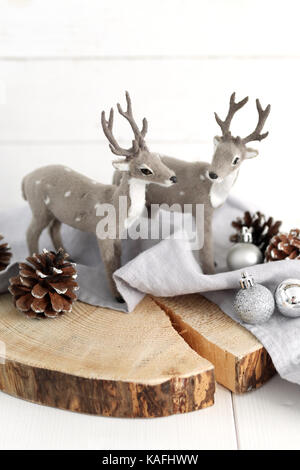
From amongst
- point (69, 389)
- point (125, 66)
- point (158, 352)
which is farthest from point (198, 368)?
point (125, 66)

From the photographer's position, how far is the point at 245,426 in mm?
752

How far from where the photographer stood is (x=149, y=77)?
131 cm

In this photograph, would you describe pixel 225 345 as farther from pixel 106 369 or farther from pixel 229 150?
pixel 229 150

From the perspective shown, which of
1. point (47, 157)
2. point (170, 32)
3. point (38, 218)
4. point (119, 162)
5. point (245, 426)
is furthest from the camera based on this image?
point (47, 157)

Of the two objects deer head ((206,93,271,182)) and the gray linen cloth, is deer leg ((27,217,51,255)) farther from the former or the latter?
deer head ((206,93,271,182))

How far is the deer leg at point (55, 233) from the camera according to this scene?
1030 millimetres

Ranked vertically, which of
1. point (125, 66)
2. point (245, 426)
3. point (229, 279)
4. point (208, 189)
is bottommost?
point (245, 426)

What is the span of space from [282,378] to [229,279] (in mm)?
165

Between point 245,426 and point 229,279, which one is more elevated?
point 229,279

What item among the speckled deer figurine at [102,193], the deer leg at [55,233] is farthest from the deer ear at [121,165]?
the deer leg at [55,233]

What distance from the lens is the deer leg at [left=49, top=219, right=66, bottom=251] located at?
3.38ft

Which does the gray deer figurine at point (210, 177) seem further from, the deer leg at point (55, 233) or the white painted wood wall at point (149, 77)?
the white painted wood wall at point (149, 77)

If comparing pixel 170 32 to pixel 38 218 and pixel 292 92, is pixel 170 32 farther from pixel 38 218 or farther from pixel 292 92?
pixel 38 218

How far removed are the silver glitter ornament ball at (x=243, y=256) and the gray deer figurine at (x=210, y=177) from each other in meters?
0.03
